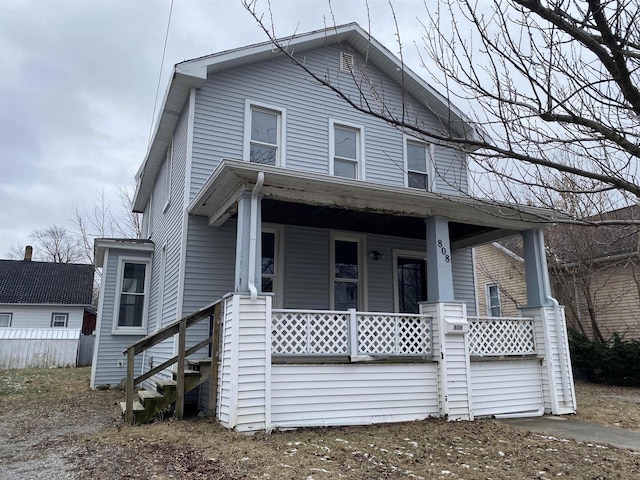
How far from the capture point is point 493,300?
18938 millimetres

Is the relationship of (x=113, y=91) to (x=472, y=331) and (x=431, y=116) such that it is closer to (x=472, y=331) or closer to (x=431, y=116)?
(x=431, y=116)

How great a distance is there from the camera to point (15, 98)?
22781 millimetres

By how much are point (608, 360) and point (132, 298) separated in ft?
41.9

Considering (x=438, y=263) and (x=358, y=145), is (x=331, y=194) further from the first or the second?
(x=358, y=145)

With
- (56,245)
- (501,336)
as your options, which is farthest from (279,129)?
(56,245)

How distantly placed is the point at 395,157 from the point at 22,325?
2309cm

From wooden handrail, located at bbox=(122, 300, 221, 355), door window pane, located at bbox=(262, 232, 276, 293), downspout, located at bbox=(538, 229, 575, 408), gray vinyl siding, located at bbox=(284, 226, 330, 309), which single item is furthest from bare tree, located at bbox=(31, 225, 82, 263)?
downspout, located at bbox=(538, 229, 575, 408)

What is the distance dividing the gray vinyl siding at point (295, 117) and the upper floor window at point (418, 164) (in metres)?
0.23

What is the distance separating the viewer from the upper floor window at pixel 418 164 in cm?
1091

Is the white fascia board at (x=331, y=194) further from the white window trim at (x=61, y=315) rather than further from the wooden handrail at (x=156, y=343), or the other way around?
the white window trim at (x=61, y=315)

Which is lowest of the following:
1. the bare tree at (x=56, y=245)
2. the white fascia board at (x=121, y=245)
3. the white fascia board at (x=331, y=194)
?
the white fascia board at (x=331, y=194)

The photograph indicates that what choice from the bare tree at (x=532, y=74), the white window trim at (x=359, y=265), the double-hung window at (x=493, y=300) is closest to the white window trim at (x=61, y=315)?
the double-hung window at (x=493, y=300)


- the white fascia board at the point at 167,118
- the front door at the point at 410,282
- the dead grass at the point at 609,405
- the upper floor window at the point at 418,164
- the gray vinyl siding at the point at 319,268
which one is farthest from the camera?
the upper floor window at the point at 418,164

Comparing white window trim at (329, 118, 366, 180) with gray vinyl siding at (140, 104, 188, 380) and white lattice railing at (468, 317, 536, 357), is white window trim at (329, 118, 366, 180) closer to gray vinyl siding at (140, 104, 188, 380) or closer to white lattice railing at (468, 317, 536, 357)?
gray vinyl siding at (140, 104, 188, 380)
